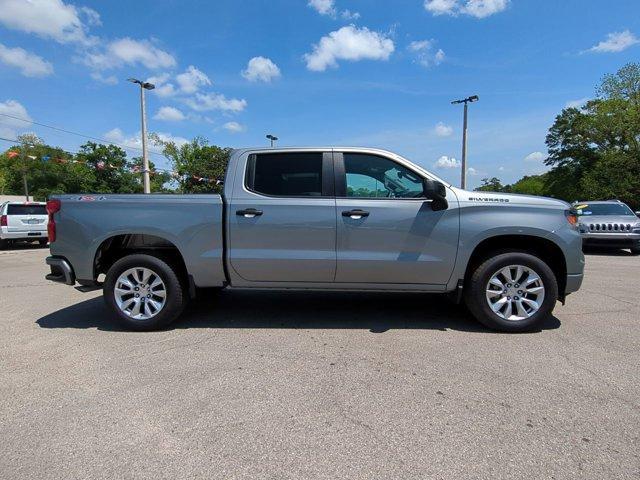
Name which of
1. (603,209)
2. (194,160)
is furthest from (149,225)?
(194,160)

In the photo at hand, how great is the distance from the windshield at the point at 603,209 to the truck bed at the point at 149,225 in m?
11.8

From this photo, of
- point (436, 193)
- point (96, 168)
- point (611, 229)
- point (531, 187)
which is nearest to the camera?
point (436, 193)

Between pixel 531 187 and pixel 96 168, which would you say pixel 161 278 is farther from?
pixel 531 187

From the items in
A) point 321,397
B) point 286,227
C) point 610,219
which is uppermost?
point 286,227

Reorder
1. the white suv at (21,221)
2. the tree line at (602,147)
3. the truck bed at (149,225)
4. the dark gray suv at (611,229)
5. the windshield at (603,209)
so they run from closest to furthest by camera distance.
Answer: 1. the truck bed at (149,225)
2. the dark gray suv at (611,229)
3. the windshield at (603,209)
4. the white suv at (21,221)
5. the tree line at (602,147)

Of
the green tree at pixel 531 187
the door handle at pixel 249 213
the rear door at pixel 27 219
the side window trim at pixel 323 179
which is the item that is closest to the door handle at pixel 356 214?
the side window trim at pixel 323 179

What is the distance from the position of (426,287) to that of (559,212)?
1621mm

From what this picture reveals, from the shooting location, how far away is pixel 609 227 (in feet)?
39.5

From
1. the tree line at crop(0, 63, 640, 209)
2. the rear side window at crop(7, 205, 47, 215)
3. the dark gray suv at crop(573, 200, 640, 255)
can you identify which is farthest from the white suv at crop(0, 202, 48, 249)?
the dark gray suv at crop(573, 200, 640, 255)

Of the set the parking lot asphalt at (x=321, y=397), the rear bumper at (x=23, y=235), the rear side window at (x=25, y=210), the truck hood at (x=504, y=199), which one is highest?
the truck hood at (x=504, y=199)

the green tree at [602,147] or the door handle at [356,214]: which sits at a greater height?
the green tree at [602,147]

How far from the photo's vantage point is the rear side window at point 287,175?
15.3 ft

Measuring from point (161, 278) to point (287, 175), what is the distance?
1785 mm

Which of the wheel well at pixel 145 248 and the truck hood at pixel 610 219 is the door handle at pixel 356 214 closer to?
the wheel well at pixel 145 248
